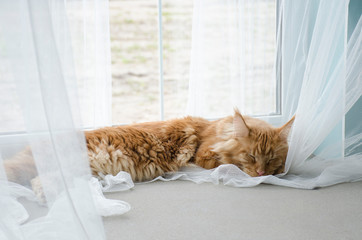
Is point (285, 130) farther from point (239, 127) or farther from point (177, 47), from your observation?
point (177, 47)

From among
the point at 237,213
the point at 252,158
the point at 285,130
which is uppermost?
the point at 285,130

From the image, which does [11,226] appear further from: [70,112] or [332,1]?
[332,1]

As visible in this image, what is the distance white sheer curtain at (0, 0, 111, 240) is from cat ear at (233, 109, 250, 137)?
1.16 metres

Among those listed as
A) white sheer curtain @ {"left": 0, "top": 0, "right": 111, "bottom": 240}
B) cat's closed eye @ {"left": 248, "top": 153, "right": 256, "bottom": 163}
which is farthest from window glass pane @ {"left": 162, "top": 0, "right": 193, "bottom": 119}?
white sheer curtain @ {"left": 0, "top": 0, "right": 111, "bottom": 240}

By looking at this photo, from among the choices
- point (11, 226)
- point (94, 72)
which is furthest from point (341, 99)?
point (11, 226)

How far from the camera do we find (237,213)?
160 centimetres

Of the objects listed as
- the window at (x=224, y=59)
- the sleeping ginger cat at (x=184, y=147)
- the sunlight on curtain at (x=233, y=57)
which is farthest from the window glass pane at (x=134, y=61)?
the sleeping ginger cat at (x=184, y=147)

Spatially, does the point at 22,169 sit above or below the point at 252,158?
above

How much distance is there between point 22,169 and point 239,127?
1.30 m

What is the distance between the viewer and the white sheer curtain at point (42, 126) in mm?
918

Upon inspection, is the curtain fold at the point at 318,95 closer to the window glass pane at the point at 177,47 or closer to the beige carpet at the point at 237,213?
the beige carpet at the point at 237,213

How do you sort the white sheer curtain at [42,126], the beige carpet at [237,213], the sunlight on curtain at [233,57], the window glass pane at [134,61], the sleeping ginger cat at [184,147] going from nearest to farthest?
the white sheer curtain at [42,126]
the beige carpet at [237,213]
the sleeping ginger cat at [184,147]
the sunlight on curtain at [233,57]
the window glass pane at [134,61]

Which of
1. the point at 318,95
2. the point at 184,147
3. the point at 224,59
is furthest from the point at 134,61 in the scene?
the point at 318,95

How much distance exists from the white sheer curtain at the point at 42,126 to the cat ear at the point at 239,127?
1162 mm
